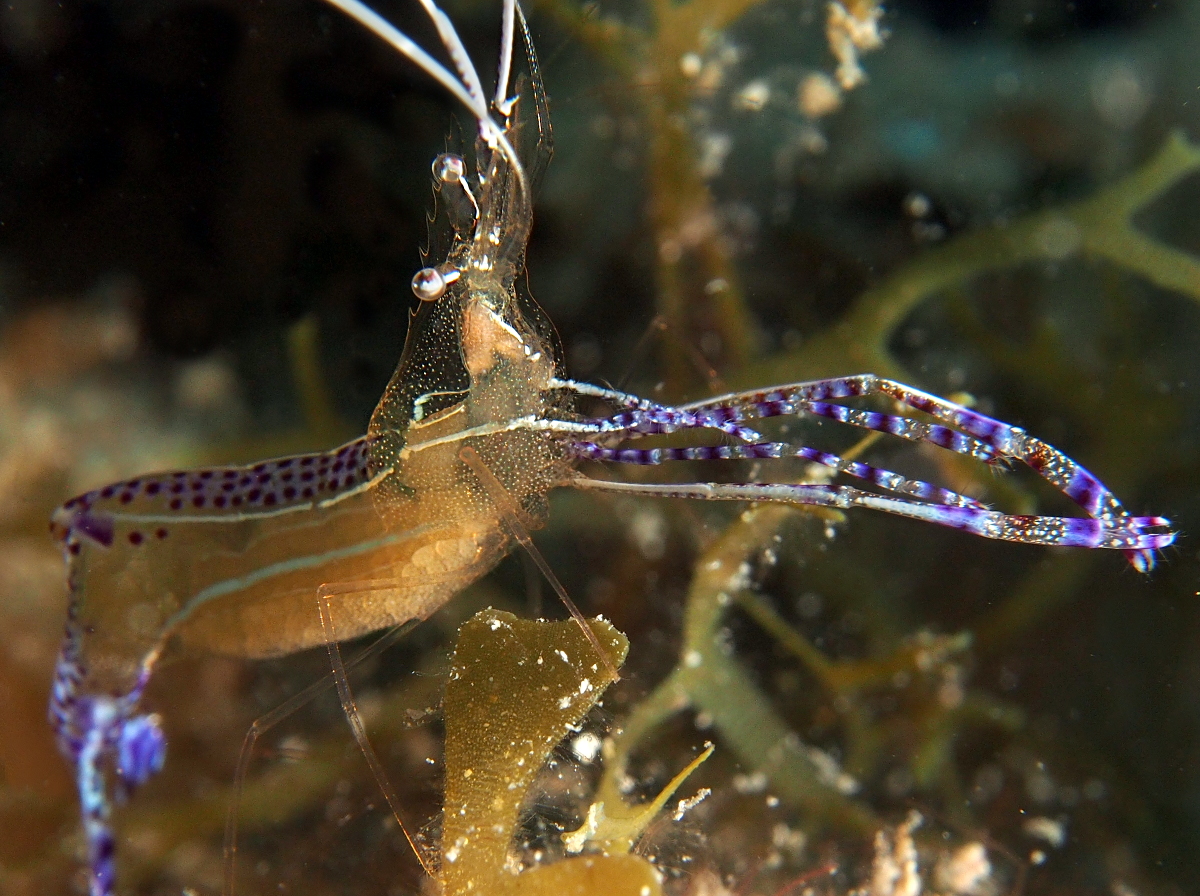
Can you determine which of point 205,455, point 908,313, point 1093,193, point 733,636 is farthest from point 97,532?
point 1093,193

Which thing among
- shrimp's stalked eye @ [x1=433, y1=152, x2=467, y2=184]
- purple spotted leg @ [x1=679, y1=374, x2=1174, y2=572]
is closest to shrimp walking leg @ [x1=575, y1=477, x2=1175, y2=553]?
purple spotted leg @ [x1=679, y1=374, x2=1174, y2=572]

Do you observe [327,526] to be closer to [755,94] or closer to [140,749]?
[140,749]

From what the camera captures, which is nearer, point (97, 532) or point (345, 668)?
point (345, 668)

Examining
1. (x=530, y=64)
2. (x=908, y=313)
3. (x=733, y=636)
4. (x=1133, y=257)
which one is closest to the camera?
(x=530, y=64)

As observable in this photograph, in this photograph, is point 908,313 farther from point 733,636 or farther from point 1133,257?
point 733,636

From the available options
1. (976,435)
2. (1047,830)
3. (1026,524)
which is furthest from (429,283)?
(1047,830)

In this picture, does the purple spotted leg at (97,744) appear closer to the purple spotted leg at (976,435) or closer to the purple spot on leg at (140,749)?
the purple spot on leg at (140,749)

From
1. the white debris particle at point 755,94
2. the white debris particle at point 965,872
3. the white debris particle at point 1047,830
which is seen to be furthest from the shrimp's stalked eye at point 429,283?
the white debris particle at point 1047,830
